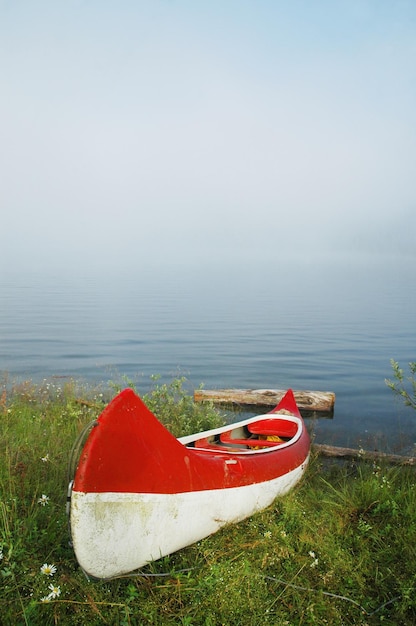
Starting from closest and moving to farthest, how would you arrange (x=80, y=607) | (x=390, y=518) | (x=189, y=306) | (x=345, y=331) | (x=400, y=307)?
(x=80, y=607), (x=390, y=518), (x=345, y=331), (x=189, y=306), (x=400, y=307)

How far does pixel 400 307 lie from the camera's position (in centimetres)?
4262

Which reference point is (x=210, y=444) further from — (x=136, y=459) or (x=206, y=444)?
(x=136, y=459)

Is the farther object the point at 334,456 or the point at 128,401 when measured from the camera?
the point at 334,456

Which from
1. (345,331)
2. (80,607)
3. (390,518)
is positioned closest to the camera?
(80,607)

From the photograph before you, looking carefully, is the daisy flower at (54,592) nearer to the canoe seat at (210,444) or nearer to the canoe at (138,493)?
the canoe at (138,493)

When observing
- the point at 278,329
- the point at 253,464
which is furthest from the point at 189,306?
the point at 253,464

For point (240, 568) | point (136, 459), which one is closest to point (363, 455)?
point (240, 568)

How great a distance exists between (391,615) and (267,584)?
1.03 metres

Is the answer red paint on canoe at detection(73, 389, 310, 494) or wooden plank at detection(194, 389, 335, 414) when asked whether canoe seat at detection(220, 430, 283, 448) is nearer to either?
red paint on canoe at detection(73, 389, 310, 494)

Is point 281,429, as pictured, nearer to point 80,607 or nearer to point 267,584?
point 267,584

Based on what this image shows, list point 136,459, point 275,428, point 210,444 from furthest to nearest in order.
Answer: point 275,428 < point 210,444 < point 136,459

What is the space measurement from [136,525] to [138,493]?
285 mm

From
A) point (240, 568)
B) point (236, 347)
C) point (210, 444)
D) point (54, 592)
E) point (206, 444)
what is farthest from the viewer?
point (236, 347)

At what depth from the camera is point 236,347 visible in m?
23.0
